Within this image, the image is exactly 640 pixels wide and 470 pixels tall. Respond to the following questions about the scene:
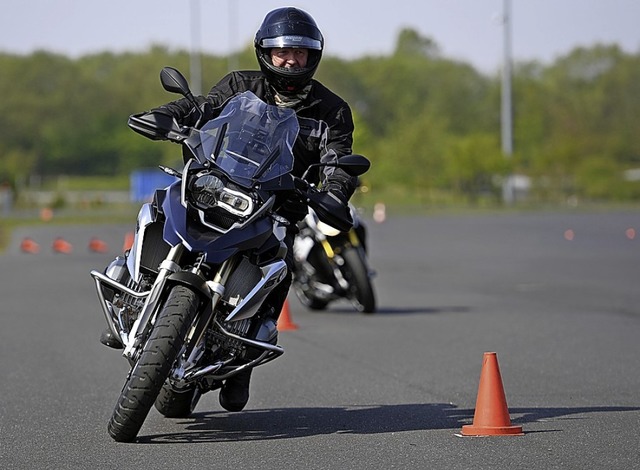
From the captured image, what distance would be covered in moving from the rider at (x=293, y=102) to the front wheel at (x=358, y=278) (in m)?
6.55

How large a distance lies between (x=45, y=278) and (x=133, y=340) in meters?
13.9

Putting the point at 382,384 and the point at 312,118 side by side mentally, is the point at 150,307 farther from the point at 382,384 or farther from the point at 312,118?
the point at 382,384

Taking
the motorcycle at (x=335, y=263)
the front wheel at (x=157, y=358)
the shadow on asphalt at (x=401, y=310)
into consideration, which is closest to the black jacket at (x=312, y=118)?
the front wheel at (x=157, y=358)

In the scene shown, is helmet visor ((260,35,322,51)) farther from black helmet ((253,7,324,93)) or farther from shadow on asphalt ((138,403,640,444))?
shadow on asphalt ((138,403,640,444))

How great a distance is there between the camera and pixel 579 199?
7831 centimetres

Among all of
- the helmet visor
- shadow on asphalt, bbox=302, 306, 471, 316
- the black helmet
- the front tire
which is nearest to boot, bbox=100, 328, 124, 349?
the front tire

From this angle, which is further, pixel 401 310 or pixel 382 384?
pixel 401 310

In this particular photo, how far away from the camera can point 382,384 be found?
886cm

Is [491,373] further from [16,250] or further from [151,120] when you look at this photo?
[16,250]

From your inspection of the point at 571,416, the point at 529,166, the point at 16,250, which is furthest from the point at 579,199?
the point at 571,416

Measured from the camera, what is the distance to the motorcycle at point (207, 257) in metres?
6.11

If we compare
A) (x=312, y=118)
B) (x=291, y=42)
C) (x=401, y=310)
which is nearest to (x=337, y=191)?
(x=312, y=118)

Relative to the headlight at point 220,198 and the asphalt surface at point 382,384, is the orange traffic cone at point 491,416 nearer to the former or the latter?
the asphalt surface at point 382,384

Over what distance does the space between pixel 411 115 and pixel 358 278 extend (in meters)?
106
